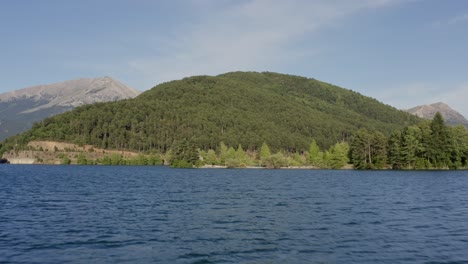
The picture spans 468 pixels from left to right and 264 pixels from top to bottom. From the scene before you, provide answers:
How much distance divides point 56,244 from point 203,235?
1168cm

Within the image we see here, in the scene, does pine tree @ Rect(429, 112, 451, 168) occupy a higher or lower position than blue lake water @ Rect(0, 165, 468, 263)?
higher

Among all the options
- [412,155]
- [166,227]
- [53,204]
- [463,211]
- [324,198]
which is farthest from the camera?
[412,155]

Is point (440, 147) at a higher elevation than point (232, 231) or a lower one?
higher

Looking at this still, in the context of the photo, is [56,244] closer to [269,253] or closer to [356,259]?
[269,253]

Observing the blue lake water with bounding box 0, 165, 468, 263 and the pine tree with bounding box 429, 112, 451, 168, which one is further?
the pine tree with bounding box 429, 112, 451, 168

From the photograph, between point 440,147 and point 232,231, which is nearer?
point 232,231

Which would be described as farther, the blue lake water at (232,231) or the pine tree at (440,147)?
the pine tree at (440,147)

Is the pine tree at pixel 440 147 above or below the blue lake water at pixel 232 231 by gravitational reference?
above

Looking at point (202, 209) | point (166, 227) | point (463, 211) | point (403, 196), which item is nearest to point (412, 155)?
point (403, 196)

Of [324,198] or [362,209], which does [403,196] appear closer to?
[324,198]

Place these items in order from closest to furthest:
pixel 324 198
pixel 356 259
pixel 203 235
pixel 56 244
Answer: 1. pixel 356 259
2. pixel 56 244
3. pixel 203 235
4. pixel 324 198

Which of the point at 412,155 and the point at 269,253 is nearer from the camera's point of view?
the point at 269,253

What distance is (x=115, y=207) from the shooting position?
5488 centimetres

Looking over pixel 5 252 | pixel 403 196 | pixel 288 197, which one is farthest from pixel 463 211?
pixel 5 252
